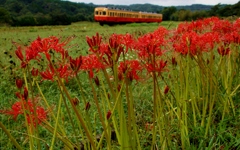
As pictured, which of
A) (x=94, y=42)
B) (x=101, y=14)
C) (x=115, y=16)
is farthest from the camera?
(x=115, y=16)

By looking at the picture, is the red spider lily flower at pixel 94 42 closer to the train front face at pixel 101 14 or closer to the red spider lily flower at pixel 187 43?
the red spider lily flower at pixel 187 43

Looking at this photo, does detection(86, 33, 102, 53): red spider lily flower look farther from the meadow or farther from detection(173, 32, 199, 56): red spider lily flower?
detection(173, 32, 199, 56): red spider lily flower

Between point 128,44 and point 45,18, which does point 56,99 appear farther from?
point 45,18

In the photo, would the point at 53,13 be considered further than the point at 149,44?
Answer: Yes

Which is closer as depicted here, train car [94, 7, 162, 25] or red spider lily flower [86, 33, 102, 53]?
red spider lily flower [86, 33, 102, 53]

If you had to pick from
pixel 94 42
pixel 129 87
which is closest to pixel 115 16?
pixel 129 87

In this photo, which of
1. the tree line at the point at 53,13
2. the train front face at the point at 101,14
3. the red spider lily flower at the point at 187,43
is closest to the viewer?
the red spider lily flower at the point at 187,43

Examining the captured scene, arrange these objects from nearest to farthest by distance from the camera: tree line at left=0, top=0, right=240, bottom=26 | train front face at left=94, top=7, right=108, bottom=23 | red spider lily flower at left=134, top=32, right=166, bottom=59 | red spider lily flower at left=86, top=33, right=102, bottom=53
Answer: red spider lily flower at left=86, top=33, right=102, bottom=53 → red spider lily flower at left=134, top=32, right=166, bottom=59 → train front face at left=94, top=7, right=108, bottom=23 → tree line at left=0, top=0, right=240, bottom=26

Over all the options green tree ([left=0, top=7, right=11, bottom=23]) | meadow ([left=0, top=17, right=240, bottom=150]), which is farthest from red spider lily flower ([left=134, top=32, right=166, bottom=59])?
green tree ([left=0, top=7, right=11, bottom=23])

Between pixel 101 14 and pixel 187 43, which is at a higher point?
pixel 101 14

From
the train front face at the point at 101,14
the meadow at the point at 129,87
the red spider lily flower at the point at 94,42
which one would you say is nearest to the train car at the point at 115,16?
the train front face at the point at 101,14

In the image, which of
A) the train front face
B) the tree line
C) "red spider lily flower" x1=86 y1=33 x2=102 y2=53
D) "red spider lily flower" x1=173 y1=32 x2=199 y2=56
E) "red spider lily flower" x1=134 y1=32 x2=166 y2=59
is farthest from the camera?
the tree line

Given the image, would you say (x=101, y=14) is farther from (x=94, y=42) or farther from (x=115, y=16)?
(x=94, y=42)

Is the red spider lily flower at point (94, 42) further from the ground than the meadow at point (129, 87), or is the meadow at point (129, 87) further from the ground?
the red spider lily flower at point (94, 42)
